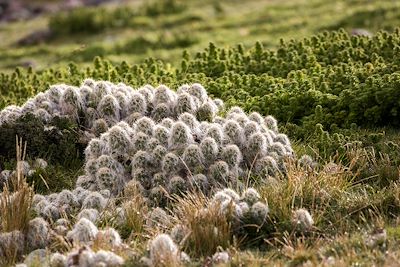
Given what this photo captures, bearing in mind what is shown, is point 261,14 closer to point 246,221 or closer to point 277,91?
point 277,91

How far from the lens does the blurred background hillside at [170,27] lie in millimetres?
21531

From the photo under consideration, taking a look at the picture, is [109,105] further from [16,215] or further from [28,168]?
[16,215]

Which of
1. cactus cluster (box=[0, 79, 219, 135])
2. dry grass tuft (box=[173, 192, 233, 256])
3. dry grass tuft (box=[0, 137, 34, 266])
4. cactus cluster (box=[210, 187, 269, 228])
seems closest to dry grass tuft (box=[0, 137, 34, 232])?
dry grass tuft (box=[0, 137, 34, 266])

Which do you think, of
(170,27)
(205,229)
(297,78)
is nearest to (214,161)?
(205,229)

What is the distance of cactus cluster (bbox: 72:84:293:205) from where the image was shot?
1052 cm

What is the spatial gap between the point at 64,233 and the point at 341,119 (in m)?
4.76

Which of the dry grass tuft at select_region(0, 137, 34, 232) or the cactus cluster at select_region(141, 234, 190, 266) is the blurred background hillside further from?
the cactus cluster at select_region(141, 234, 190, 266)

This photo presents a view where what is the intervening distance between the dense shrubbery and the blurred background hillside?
142 inches

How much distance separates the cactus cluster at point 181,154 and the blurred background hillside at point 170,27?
27.3 feet

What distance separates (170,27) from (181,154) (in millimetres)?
15625

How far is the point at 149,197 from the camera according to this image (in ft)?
34.2

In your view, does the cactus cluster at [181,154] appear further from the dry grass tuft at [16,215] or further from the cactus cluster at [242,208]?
the dry grass tuft at [16,215]

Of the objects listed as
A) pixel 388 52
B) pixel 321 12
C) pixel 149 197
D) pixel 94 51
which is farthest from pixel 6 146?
pixel 321 12

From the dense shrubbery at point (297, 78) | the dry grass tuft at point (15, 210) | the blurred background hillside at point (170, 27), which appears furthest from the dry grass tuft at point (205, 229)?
the blurred background hillside at point (170, 27)
